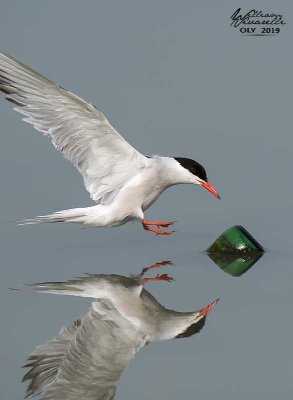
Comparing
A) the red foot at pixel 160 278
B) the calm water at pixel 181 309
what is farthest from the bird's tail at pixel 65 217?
the red foot at pixel 160 278

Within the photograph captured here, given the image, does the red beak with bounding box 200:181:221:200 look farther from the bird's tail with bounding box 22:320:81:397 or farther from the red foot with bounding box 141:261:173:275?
the bird's tail with bounding box 22:320:81:397

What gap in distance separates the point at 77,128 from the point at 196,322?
1.57 m

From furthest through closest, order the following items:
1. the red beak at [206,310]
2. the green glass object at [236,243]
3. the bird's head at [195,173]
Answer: the bird's head at [195,173]
the green glass object at [236,243]
the red beak at [206,310]

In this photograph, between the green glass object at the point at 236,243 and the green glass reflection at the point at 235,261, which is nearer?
the green glass reflection at the point at 235,261

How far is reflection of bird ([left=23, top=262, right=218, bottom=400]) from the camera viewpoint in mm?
4418

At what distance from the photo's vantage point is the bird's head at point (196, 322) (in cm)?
489

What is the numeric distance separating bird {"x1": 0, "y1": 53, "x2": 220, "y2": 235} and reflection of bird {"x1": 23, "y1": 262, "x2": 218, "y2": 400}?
0.73m

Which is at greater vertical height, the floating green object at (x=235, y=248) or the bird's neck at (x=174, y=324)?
the floating green object at (x=235, y=248)

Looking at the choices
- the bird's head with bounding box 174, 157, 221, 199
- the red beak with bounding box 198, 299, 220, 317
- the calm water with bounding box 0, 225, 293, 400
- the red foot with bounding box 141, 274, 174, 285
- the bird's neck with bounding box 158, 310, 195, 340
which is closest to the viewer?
the calm water with bounding box 0, 225, 293, 400

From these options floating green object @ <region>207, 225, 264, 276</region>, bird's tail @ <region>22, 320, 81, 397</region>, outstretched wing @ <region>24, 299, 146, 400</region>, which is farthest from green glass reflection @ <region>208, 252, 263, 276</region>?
bird's tail @ <region>22, 320, 81, 397</region>

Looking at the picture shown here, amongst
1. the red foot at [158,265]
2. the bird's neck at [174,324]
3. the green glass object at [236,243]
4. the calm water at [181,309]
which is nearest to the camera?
the calm water at [181,309]

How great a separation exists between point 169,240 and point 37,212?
2.65 feet

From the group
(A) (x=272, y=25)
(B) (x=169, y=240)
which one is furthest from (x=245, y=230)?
(A) (x=272, y=25)
